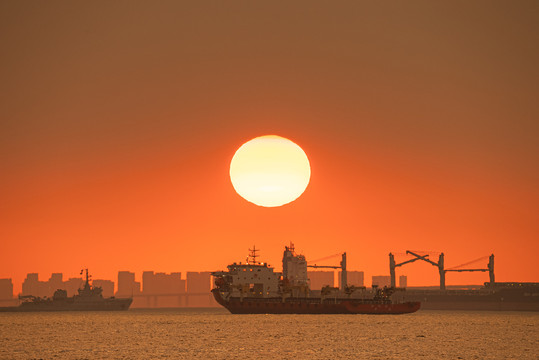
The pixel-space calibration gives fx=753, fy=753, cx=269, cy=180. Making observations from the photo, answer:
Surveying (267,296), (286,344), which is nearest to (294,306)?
(267,296)

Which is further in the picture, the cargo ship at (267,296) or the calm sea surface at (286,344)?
the cargo ship at (267,296)

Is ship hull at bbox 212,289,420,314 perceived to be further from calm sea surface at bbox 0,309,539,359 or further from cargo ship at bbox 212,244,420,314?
calm sea surface at bbox 0,309,539,359

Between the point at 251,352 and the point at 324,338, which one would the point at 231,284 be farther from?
the point at 251,352

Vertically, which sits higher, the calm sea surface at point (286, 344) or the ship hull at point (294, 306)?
the ship hull at point (294, 306)

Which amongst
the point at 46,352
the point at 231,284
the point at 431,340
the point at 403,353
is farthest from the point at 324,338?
the point at 231,284

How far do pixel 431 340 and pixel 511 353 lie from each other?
17.4 m

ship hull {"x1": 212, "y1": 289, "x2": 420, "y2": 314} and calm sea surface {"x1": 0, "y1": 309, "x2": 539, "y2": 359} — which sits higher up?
ship hull {"x1": 212, "y1": 289, "x2": 420, "y2": 314}

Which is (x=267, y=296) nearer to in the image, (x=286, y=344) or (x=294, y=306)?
Result: (x=294, y=306)

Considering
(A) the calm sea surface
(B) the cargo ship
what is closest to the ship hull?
(B) the cargo ship

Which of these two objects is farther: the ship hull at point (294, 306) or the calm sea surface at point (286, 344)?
the ship hull at point (294, 306)

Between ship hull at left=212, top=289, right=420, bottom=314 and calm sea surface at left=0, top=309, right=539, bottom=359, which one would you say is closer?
calm sea surface at left=0, top=309, right=539, bottom=359

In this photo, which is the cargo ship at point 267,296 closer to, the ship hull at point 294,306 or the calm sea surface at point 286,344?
the ship hull at point 294,306

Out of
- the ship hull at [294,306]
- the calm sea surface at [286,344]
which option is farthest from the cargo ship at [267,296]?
the calm sea surface at [286,344]

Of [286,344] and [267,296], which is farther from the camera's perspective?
[267,296]
